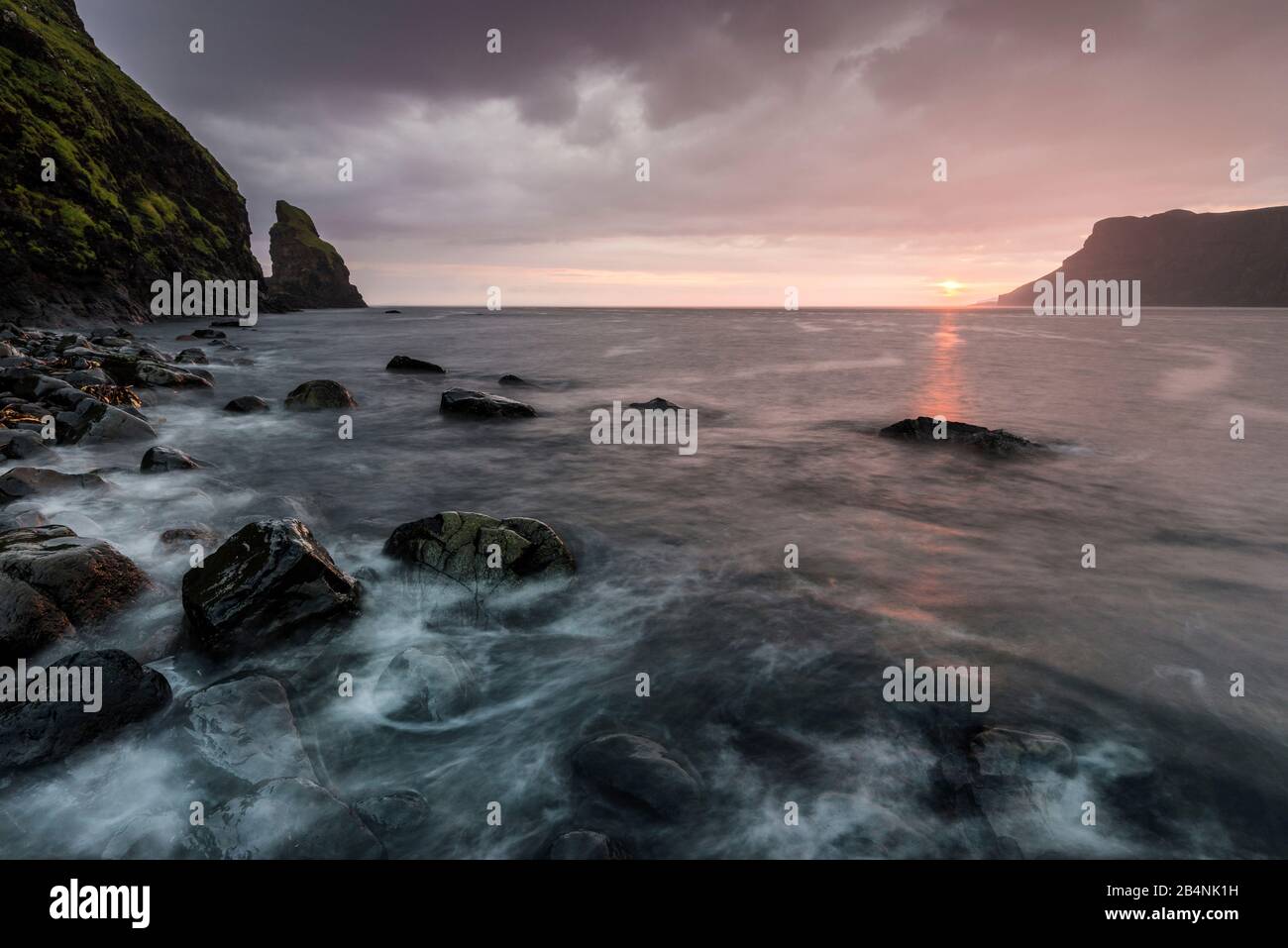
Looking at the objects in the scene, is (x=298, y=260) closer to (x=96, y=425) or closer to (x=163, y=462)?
(x=96, y=425)

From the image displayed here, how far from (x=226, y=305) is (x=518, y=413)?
234ft

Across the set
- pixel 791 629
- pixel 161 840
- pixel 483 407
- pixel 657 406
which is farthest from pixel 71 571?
pixel 657 406

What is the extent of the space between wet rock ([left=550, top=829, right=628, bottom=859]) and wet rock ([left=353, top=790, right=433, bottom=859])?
102 centimetres

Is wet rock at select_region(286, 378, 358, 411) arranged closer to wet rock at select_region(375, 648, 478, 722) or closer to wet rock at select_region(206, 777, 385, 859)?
wet rock at select_region(375, 648, 478, 722)

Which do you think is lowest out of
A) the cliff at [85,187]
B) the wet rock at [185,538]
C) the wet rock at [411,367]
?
the wet rock at [185,538]

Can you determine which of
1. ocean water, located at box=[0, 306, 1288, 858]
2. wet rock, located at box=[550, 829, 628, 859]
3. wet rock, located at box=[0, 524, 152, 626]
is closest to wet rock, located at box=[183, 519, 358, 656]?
ocean water, located at box=[0, 306, 1288, 858]

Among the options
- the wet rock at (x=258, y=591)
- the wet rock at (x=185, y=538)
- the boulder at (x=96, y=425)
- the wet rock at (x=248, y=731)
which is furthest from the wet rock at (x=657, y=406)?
the wet rock at (x=248, y=731)

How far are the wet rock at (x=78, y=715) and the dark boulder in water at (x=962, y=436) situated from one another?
15.8 m

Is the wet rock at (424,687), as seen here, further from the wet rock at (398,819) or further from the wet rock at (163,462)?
the wet rock at (163,462)

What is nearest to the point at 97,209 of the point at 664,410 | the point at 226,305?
the point at 226,305

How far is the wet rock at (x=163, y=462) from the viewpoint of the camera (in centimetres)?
1103
